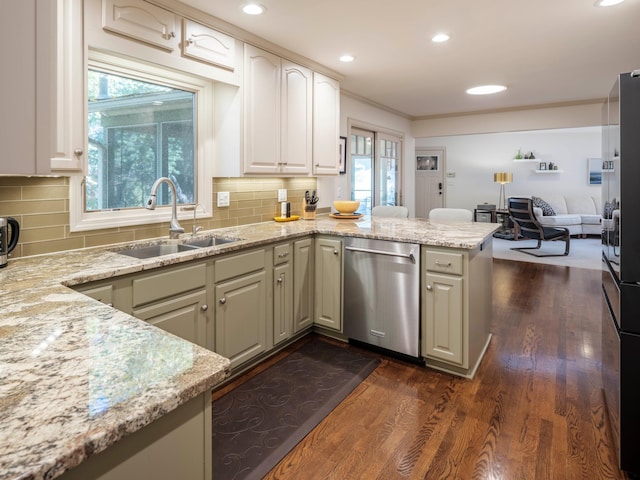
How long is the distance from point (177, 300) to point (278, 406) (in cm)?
82

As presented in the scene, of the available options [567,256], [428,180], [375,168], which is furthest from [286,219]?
[428,180]

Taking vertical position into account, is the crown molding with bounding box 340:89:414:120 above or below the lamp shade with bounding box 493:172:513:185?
above

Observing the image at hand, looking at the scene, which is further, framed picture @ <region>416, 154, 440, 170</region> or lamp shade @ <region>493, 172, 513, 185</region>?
framed picture @ <region>416, 154, 440, 170</region>

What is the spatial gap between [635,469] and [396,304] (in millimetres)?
1478

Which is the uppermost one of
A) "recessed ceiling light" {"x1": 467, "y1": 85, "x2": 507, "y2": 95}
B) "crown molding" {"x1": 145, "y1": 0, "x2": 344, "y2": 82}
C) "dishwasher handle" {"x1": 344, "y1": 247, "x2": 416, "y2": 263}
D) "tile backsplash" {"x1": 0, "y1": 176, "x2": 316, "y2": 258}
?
"recessed ceiling light" {"x1": 467, "y1": 85, "x2": 507, "y2": 95}

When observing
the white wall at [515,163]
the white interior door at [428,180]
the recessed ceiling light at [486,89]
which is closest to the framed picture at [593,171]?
the white wall at [515,163]

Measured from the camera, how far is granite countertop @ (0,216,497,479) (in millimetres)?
602

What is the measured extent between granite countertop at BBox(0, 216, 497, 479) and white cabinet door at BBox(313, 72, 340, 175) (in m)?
2.63

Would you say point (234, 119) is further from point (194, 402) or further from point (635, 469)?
point (635, 469)

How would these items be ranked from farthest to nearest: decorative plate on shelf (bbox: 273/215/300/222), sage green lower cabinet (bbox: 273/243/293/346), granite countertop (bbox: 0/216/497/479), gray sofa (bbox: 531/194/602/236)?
1. gray sofa (bbox: 531/194/602/236)
2. decorative plate on shelf (bbox: 273/215/300/222)
3. sage green lower cabinet (bbox: 273/243/293/346)
4. granite countertop (bbox: 0/216/497/479)

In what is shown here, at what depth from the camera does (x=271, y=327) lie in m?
2.81

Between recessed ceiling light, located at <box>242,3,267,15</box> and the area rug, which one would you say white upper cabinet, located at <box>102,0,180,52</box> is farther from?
the area rug

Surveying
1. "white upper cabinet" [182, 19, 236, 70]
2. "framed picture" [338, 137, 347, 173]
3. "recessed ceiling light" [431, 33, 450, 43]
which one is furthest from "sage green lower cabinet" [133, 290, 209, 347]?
"framed picture" [338, 137, 347, 173]

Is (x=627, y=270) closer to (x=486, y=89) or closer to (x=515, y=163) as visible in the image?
(x=486, y=89)
